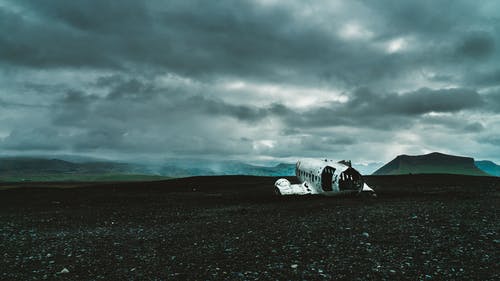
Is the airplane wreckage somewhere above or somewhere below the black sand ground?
above

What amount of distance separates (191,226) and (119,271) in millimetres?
8200

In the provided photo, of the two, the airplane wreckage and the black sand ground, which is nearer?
the black sand ground

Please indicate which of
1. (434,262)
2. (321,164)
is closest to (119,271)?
(434,262)

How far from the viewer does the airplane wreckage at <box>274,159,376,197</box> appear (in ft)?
103

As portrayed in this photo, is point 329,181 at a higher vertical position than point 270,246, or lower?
higher

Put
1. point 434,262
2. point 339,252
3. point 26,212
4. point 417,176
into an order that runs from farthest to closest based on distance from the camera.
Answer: point 417,176, point 26,212, point 339,252, point 434,262

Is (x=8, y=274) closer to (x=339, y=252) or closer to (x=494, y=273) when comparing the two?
(x=339, y=252)

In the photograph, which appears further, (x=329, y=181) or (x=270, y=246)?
(x=329, y=181)

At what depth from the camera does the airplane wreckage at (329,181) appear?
31375mm

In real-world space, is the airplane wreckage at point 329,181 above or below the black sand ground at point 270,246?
above

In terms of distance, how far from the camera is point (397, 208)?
23.0m

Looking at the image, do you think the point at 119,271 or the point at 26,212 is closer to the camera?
the point at 119,271

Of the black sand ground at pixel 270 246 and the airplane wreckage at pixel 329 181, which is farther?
the airplane wreckage at pixel 329 181

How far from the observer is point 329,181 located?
3356cm
